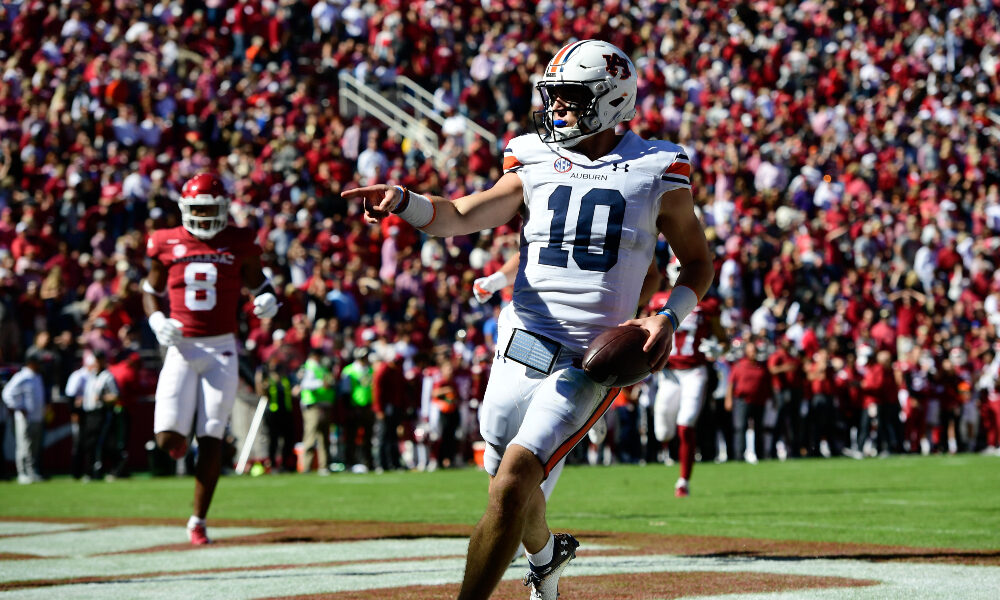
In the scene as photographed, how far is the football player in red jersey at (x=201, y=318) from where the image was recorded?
7922 mm

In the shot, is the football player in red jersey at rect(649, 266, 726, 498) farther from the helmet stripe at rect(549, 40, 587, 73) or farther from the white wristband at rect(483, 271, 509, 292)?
the helmet stripe at rect(549, 40, 587, 73)

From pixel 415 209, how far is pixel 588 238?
591mm

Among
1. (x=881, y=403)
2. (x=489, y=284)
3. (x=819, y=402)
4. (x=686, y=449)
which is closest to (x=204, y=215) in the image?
(x=489, y=284)

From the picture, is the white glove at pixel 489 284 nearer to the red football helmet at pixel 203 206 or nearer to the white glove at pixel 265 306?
the white glove at pixel 265 306

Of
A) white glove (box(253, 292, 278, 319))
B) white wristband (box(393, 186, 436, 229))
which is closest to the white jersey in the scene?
white wristband (box(393, 186, 436, 229))

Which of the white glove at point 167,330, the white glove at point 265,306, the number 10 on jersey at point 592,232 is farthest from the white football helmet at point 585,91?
the white glove at point 167,330

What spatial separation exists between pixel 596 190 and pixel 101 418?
12.1 m

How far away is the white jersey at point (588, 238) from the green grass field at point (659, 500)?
11.9ft

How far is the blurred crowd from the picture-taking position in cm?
1705

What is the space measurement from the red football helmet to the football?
172 inches

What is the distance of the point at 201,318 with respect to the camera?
8.09m

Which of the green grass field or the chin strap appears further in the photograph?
the green grass field

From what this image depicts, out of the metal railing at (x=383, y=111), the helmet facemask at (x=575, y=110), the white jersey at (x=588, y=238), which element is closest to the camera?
the white jersey at (x=588, y=238)

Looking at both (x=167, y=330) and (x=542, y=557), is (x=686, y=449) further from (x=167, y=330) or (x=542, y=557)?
(x=542, y=557)
